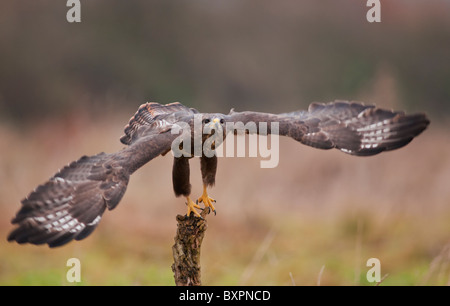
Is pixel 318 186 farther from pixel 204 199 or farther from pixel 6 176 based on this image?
pixel 6 176

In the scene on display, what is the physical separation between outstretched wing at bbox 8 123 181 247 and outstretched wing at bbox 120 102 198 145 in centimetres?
55

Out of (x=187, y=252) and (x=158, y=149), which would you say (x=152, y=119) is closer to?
(x=158, y=149)

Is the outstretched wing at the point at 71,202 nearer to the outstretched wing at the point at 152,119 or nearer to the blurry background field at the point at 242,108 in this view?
the outstretched wing at the point at 152,119

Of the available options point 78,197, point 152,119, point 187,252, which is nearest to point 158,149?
point 78,197

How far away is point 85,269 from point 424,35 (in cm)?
1095

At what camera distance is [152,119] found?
5.45 m

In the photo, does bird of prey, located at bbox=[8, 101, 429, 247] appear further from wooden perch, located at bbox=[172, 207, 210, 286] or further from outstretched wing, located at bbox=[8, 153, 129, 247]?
wooden perch, located at bbox=[172, 207, 210, 286]

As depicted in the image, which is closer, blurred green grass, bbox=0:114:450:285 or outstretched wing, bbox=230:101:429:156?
outstretched wing, bbox=230:101:429:156

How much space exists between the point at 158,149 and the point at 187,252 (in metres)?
0.86

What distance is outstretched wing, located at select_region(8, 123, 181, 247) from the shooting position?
3.76m

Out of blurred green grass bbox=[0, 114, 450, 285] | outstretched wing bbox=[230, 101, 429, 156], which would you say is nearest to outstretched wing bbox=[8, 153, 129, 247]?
outstretched wing bbox=[230, 101, 429, 156]

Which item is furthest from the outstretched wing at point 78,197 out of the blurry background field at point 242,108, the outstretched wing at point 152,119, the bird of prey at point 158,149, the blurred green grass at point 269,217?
the blurred green grass at point 269,217

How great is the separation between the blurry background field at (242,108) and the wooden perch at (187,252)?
100 cm

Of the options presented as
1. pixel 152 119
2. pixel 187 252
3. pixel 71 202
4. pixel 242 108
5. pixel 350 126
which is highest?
pixel 242 108
